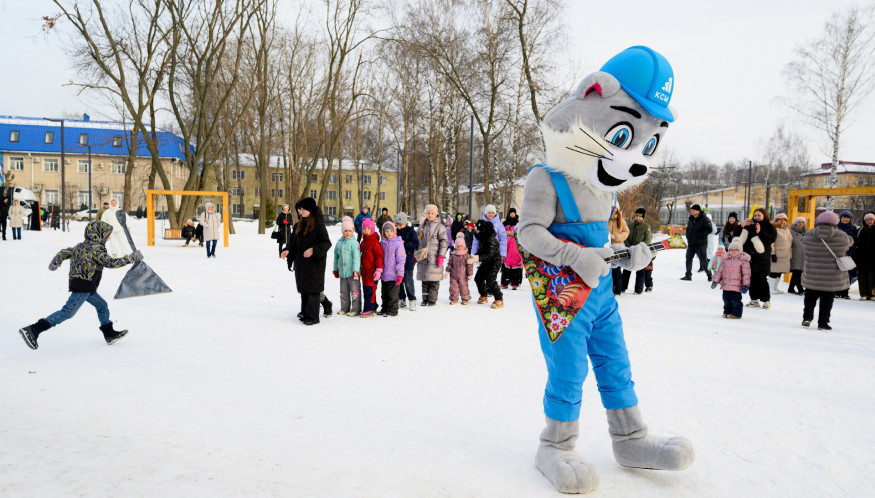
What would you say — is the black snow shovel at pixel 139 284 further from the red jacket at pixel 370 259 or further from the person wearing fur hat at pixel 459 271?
the person wearing fur hat at pixel 459 271

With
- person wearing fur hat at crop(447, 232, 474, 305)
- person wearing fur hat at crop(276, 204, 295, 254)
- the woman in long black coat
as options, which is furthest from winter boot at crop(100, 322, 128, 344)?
person wearing fur hat at crop(276, 204, 295, 254)

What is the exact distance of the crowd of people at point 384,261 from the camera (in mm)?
7684

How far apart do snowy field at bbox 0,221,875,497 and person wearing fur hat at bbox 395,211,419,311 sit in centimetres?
111

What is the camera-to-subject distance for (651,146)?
3.21 m

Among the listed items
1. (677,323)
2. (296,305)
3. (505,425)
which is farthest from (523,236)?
(296,305)

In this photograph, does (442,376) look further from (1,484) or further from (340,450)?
(1,484)

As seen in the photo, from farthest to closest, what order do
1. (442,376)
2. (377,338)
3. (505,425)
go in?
(377,338), (442,376), (505,425)

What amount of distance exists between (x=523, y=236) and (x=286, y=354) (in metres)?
3.68

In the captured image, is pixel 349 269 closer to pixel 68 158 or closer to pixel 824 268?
pixel 824 268

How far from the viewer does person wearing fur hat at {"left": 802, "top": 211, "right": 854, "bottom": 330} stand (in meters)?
7.62

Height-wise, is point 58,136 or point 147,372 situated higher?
point 58,136

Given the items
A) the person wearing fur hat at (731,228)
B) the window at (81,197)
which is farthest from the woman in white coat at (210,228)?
the window at (81,197)

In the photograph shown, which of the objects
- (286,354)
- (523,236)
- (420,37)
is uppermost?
(420,37)

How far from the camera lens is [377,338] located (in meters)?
6.77
